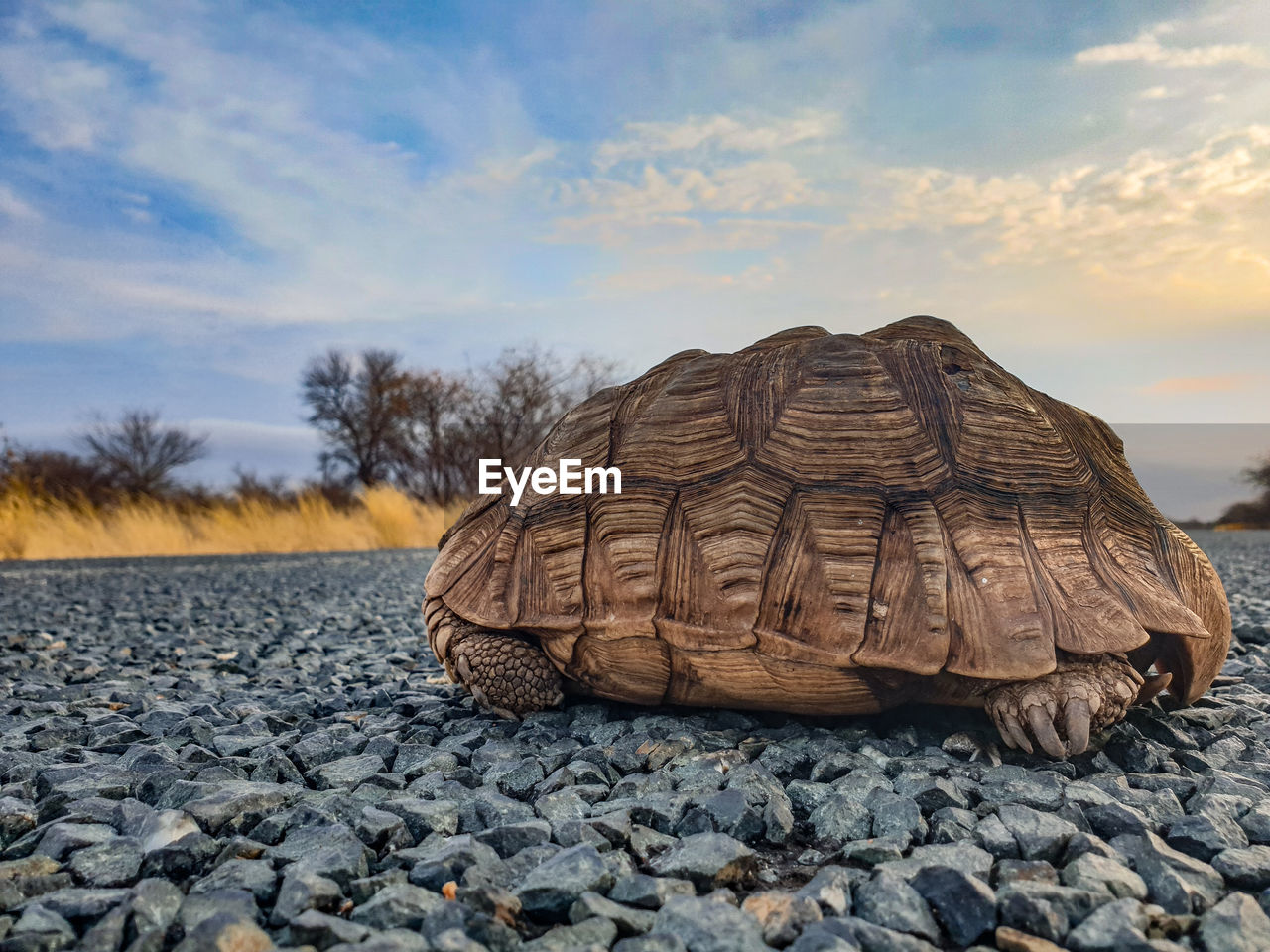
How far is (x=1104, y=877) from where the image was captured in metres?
1.84

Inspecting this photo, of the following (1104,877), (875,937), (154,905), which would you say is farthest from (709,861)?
(154,905)

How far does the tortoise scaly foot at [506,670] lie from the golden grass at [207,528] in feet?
51.8

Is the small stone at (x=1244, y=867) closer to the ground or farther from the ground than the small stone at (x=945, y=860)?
closer to the ground

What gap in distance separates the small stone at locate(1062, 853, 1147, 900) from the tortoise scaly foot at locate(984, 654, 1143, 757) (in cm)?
65

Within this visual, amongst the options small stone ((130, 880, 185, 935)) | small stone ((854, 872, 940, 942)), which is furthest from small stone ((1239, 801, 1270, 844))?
small stone ((130, 880, 185, 935))

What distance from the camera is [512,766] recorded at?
2.63 metres

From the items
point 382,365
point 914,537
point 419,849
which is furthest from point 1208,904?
point 382,365

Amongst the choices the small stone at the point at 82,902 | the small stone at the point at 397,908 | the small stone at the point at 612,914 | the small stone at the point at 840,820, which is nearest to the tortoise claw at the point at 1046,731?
the small stone at the point at 840,820

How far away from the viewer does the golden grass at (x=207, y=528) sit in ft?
53.7

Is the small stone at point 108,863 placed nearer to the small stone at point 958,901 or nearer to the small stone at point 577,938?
the small stone at point 577,938

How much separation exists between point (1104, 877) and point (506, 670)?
6.69 ft

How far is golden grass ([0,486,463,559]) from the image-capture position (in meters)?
16.4

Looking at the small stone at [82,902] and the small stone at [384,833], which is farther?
the small stone at [384,833]

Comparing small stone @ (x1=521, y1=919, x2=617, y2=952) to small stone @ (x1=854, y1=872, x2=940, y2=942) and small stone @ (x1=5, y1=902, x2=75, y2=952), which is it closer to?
small stone @ (x1=854, y1=872, x2=940, y2=942)
